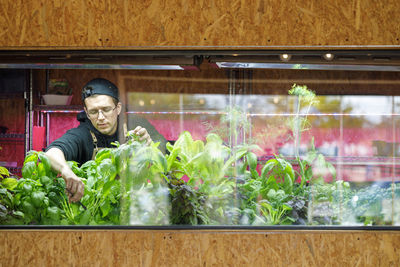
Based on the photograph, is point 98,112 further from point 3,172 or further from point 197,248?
point 197,248

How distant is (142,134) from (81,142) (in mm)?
332

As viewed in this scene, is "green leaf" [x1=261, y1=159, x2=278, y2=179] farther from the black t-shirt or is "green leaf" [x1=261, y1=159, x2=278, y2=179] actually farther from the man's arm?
the man's arm

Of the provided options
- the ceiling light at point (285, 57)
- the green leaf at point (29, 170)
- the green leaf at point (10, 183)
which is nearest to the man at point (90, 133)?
the green leaf at point (29, 170)

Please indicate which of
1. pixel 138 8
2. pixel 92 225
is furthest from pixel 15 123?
pixel 138 8

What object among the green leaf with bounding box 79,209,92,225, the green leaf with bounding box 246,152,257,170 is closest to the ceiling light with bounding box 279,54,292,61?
the green leaf with bounding box 246,152,257,170

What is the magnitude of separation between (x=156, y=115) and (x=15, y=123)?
→ 0.78m

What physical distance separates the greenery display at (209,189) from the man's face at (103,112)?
0.12 metres

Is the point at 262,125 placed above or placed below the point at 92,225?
above

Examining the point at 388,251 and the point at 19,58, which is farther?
the point at 19,58

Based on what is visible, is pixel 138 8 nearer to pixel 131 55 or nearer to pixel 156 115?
pixel 131 55

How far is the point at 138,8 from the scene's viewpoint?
232 centimetres

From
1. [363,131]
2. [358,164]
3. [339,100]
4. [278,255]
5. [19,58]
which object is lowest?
[278,255]

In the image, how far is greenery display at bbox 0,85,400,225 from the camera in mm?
2277

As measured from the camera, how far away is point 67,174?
2.30 meters
